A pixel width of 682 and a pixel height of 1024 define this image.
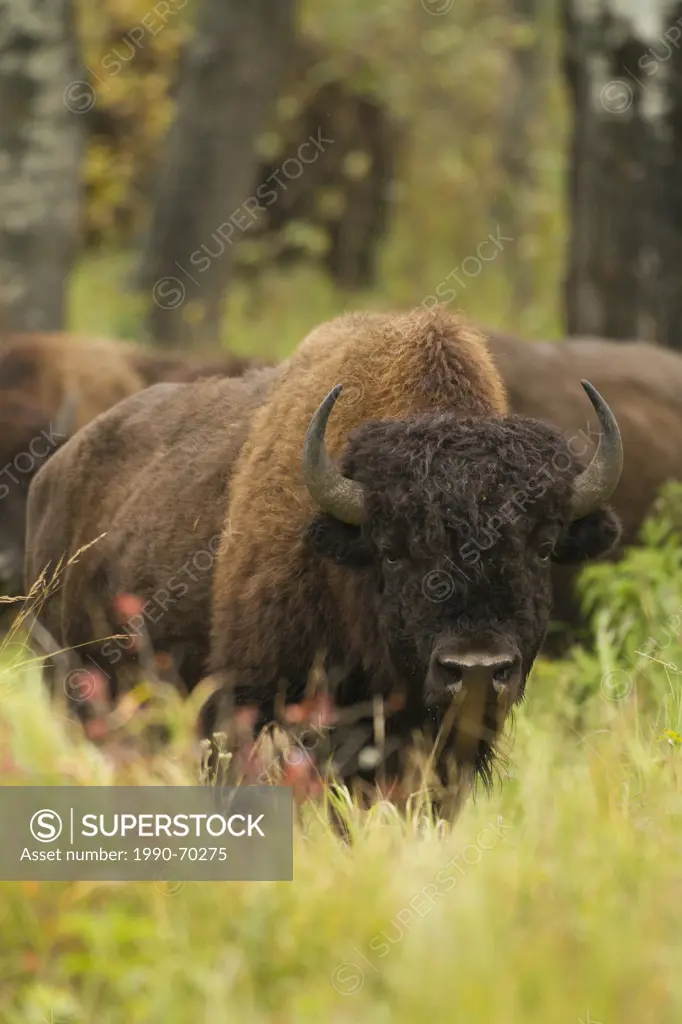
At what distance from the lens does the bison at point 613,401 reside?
28.8 feet

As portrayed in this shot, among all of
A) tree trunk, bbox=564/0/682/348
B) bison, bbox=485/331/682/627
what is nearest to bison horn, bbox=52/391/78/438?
bison, bbox=485/331/682/627

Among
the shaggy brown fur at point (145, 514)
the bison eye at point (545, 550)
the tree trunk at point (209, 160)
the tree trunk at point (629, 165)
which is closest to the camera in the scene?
the bison eye at point (545, 550)

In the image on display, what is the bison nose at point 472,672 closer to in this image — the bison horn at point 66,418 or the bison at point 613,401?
the bison at point 613,401

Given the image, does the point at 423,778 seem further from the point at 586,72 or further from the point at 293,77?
the point at 293,77

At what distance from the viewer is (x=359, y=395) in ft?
19.8

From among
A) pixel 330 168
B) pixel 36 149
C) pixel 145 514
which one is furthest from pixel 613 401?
pixel 330 168

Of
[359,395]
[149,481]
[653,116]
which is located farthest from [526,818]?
[653,116]

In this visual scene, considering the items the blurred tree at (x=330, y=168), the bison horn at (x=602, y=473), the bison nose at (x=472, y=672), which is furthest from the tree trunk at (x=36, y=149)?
the blurred tree at (x=330, y=168)

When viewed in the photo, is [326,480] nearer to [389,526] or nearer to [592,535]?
[389,526]

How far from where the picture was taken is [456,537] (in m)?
5.34

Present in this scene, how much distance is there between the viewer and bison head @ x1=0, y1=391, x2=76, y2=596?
889 centimetres

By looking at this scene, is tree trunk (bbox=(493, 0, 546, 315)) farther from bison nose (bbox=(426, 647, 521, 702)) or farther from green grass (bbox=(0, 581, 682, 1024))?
green grass (bbox=(0, 581, 682, 1024))

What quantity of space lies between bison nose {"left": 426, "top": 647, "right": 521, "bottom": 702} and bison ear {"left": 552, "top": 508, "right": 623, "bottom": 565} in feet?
2.63

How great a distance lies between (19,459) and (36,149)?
3.87m
